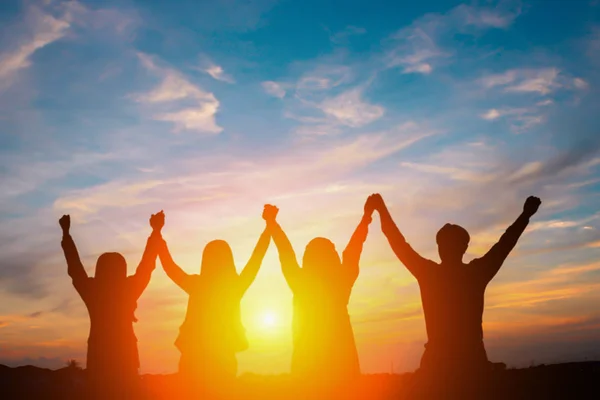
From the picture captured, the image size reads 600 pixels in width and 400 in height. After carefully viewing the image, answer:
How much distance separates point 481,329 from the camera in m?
13.6

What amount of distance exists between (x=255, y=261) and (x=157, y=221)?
2.88 metres

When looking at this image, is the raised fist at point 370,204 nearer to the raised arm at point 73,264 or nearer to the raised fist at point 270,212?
the raised fist at point 270,212

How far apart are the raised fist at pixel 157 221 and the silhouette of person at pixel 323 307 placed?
3347mm

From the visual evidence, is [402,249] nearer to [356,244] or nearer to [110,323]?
[356,244]

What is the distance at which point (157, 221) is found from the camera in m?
16.8

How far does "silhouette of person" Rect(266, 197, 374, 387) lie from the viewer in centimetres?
1395

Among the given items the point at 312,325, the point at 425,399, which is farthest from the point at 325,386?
the point at 425,399

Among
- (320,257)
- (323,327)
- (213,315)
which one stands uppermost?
(320,257)

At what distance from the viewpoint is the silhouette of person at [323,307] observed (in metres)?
13.9

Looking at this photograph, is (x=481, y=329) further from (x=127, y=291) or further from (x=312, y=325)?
(x=127, y=291)

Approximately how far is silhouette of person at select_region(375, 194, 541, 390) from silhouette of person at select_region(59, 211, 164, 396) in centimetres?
643

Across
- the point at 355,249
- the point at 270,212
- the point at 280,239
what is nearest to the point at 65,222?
the point at 270,212

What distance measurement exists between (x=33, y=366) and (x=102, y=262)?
424 cm

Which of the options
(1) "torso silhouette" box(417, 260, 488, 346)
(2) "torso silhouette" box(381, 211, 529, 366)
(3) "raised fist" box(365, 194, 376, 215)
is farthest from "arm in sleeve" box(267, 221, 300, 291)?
(1) "torso silhouette" box(417, 260, 488, 346)
